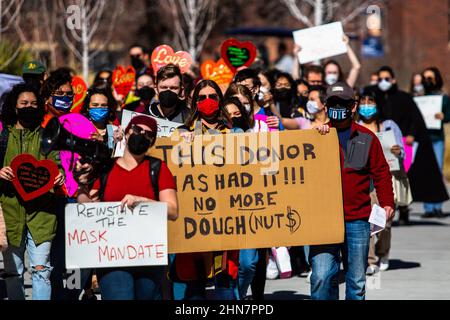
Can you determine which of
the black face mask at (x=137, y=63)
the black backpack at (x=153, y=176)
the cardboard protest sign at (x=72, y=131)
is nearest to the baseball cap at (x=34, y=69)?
Result: the cardboard protest sign at (x=72, y=131)

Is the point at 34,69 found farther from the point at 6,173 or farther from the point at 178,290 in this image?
the point at 178,290

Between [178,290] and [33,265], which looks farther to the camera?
[33,265]

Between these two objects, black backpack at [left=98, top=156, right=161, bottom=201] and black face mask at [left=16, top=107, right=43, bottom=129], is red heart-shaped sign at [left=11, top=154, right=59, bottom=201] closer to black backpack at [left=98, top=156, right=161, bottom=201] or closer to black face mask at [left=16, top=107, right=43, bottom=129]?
black face mask at [left=16, top=107, right=43, bottom=129]

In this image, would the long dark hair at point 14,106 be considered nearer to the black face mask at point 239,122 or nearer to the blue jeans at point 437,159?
the black face mask at point 239,122

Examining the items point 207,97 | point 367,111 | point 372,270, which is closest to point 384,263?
point 372,270

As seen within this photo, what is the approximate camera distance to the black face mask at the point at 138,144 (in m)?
7.70

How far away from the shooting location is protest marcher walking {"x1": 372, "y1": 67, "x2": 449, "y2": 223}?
15680 millimetres

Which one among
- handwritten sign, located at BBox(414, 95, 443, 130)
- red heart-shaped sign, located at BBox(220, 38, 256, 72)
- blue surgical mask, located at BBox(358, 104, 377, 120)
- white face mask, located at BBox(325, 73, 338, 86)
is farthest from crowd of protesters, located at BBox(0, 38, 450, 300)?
handwritten sign, located at BBox(414, 95, 443, 130)

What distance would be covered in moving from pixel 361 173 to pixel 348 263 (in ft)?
2.04

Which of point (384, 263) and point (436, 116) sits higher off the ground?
point (436, 116)

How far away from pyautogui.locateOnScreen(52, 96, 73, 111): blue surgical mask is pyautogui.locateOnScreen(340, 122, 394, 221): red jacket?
2.26 meters

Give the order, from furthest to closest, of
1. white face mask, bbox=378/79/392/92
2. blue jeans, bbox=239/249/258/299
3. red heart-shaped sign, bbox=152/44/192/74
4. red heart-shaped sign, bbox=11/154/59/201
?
white face mask, bbox=378/79/392/92 → red heart-shaped sign, bbox=152/44/192/74 → blue jeans, bbox=239/249/258/299 → red heart-shaped sign, bbox=11/154/59/201

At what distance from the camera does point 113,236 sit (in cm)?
772
